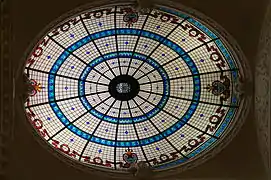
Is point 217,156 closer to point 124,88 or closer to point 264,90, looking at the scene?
point 264,90

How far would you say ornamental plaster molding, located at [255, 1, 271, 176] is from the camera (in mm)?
9859

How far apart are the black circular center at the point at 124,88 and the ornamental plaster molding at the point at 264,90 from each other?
2746 millimetres

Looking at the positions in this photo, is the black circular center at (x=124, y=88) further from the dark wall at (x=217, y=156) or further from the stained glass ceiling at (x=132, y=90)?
the dark wall at (x=217, y=156)

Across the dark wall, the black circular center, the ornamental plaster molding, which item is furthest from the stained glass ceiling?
the ornamental plaster molding

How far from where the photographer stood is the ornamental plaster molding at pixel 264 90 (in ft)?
32.3

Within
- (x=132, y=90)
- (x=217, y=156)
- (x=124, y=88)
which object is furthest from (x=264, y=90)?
(x=124, y=88)

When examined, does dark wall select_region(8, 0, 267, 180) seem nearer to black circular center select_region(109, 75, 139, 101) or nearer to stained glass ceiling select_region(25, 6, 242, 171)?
stained glass ceiling select_region(25, 6, 242, 171)

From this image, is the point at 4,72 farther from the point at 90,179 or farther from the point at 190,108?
the point at 190,108

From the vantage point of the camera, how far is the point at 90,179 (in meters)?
11.3

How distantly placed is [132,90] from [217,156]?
2.33m

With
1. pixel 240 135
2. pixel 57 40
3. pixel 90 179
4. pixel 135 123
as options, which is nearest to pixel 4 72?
pixel 57 40

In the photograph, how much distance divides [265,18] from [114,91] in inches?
143

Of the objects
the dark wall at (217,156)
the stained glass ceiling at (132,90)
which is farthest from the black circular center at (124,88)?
the dark wall at (217,156)

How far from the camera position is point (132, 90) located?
40.6 ft
